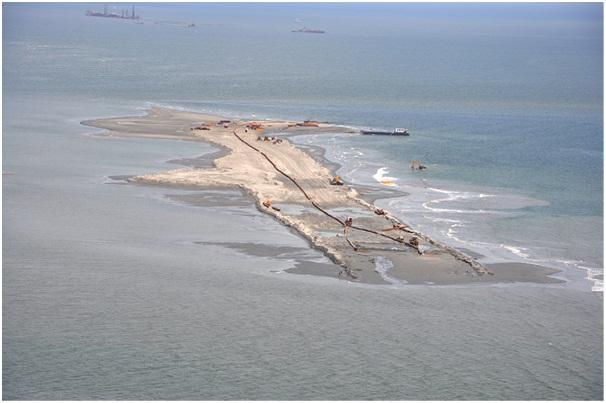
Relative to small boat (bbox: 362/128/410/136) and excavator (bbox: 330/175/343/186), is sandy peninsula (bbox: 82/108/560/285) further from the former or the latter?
small boat (bbox: 362/128/410/136)

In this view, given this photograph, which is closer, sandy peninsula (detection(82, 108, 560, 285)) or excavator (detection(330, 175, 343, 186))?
sandy peninsula (detection(82, 108, 560, 285))

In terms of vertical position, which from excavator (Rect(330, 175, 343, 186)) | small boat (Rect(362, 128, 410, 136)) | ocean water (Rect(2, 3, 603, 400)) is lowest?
ocean water (Rect(2, 3, 603, 400))

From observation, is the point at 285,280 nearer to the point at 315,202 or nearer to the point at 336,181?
the point at 315,202

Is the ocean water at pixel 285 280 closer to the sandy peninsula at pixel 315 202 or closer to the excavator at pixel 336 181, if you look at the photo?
the sandy peninsula at pixel 315 202

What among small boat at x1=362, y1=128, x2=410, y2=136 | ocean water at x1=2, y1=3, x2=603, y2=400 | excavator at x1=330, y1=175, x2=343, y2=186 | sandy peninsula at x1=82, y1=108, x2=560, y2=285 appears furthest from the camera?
small boat at x1=362, y1=128, x2=410, y2=136

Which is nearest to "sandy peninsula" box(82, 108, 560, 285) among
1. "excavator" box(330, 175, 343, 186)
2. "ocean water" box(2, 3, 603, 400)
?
"excavator" box(330, 175, 343, 186)

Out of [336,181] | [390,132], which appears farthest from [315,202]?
[390,132]

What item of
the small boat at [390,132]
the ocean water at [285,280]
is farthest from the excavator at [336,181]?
the small boat at [390,132]

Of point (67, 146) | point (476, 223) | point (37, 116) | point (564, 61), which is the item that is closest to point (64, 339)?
point (476, 223)

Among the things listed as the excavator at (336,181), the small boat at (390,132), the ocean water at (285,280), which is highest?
the small boat at (390,132)
